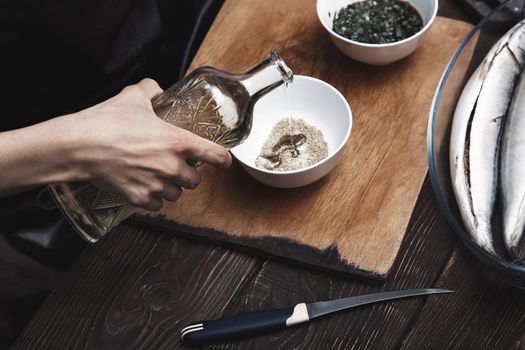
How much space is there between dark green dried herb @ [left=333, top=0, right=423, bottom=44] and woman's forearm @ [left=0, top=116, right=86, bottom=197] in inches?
28.4

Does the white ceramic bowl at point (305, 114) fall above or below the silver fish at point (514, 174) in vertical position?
below

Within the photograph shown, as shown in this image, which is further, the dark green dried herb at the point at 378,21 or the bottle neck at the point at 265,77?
the dark green dried herb at the point at 378,21

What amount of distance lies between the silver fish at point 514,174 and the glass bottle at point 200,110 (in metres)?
0.42

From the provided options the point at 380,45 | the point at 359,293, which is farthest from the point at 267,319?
the point at 380,45

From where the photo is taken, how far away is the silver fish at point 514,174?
1.01 metres

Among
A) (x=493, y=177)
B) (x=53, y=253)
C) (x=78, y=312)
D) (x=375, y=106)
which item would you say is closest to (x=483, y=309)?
(x=493, y=177)

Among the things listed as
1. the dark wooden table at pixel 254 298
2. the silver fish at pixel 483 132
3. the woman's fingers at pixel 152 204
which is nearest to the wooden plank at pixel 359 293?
the dark wooden table at pixel 254 298

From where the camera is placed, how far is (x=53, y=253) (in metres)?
1.49

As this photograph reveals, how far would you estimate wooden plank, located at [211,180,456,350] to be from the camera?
3.49ft

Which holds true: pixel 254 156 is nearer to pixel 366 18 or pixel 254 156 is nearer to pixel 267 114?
pixel 267 114

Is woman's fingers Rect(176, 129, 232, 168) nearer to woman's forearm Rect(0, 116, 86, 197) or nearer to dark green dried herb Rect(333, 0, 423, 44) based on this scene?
woman's forearm Rect(0, 116, 86, 197)

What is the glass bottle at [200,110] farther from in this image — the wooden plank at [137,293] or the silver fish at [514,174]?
the silver fish at [514,174]

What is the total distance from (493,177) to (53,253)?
41.3 inches

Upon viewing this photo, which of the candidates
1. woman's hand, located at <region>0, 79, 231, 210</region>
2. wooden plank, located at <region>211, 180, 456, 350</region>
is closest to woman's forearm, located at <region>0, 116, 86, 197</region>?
woman's hand, located at <region>0, 79, 231, 210</region>
